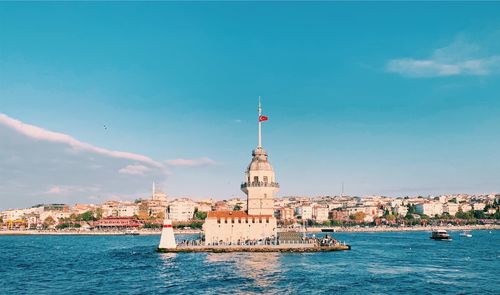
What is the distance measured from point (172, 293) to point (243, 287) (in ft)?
22.9

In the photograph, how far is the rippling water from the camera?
5316 centimetres

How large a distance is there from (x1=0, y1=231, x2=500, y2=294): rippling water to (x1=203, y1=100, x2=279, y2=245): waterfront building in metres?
8.62

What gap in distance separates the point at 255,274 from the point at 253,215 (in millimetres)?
30752

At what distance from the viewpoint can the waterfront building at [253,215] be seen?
291 ft

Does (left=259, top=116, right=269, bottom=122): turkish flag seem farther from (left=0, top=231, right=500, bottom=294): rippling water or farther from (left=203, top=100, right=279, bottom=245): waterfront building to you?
(left=0, top=231, right=500, bottom=294): rippling water

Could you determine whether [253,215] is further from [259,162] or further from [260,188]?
[259,162]

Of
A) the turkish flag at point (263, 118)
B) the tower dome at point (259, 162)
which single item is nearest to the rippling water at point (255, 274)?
the tower dome at point (259, 162)

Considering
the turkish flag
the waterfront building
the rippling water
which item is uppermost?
the turkish flag

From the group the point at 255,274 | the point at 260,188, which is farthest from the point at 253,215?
the point at 255,274

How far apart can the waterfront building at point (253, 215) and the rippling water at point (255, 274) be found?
8621mm

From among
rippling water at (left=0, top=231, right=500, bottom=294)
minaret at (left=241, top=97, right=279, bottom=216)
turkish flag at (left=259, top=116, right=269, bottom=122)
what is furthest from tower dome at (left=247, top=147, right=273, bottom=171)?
rippling water at (left=0, top=231, right=500, bottom=294)

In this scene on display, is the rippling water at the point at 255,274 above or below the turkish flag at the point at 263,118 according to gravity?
below

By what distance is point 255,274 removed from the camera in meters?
60.8

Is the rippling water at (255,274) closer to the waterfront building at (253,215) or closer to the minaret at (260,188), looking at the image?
the waterfront building at (253,215)
